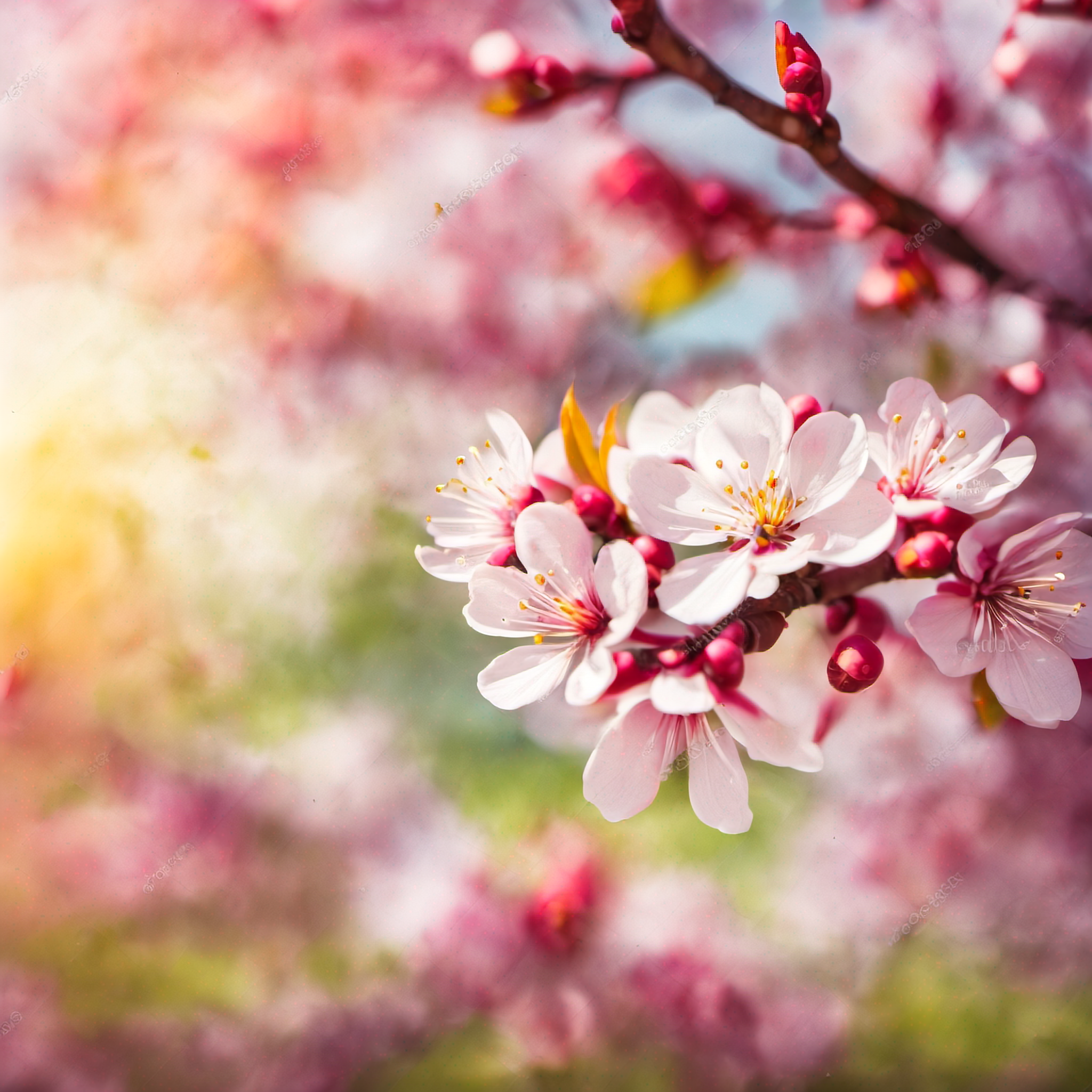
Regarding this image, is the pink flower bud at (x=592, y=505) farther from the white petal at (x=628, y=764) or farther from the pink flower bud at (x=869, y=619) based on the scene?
the pink flower bud at (x=869, y=619)

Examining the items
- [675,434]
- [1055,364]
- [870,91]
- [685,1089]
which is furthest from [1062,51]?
[685,1089]

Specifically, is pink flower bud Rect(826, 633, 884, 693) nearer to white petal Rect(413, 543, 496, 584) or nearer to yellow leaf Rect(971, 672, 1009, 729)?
yellow leaf Rect(971, 672, 1009, 729)

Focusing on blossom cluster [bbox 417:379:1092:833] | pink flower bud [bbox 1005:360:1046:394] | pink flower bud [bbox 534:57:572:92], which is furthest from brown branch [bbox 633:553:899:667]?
pink flower bud [bbox 534:57:572:92]

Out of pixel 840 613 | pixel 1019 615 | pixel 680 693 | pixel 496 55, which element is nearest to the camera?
pixel 680 693

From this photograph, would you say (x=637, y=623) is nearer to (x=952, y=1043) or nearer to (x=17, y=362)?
(x=952, y=1043)

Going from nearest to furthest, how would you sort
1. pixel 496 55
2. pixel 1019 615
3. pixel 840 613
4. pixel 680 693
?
pixel 680 693 → pixel 1019 615 → pixel 840 613 → pixel 496 55

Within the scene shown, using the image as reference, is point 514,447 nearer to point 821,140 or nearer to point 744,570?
point 744,570

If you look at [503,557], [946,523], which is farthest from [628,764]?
[946,523]
